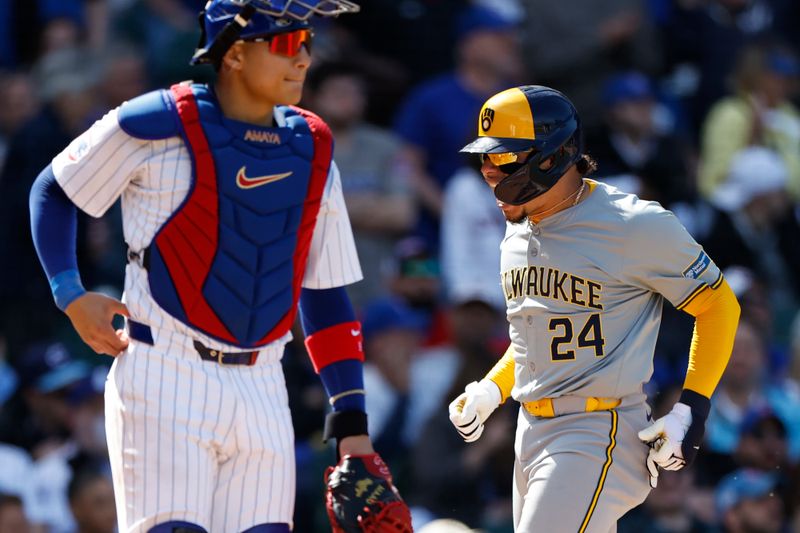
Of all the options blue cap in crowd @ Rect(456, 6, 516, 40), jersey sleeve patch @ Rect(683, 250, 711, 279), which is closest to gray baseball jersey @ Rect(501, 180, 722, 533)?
jersey sleeve patch @ Rect(683, 250, 711, 279)

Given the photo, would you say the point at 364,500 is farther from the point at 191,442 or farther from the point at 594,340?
the point at 594,340

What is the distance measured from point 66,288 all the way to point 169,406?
0.47m

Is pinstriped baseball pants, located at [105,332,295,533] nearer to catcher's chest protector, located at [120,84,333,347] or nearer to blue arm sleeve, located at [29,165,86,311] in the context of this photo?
catcher's chest protector, located at [120,84,333,347]

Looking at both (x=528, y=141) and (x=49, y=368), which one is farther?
(x=49, y=368)

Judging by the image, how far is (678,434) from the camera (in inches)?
168

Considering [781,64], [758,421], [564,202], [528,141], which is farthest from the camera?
[781,64]

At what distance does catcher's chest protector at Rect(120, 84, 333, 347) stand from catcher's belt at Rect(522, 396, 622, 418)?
829mm

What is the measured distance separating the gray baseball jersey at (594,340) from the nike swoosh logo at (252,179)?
0.81 meters

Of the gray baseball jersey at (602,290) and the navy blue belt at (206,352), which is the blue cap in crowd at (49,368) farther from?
the gray baseball jersey at (602,290)

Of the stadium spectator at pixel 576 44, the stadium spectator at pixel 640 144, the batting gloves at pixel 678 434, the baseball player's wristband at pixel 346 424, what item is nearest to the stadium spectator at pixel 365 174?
the stadium spectator at pixel 640 144

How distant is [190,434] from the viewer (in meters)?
4.31

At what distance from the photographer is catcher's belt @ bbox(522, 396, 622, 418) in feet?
14.6

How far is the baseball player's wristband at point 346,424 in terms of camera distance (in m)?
4.70

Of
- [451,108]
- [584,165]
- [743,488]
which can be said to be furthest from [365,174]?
[584,165]
